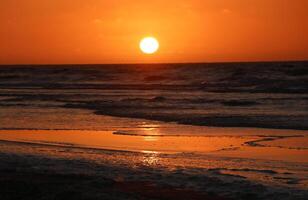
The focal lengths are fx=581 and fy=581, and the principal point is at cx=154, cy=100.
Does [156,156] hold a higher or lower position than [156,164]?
higher

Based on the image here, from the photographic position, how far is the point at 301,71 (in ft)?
233

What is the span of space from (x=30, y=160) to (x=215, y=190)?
452cm

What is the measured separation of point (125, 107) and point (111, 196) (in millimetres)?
19958

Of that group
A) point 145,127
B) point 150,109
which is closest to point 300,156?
point 145,127

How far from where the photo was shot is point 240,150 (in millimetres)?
13398

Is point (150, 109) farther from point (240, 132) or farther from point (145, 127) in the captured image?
point (240, 132)

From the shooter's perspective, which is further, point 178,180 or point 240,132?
point 240,132

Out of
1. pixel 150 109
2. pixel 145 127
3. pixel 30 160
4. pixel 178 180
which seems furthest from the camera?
pixel 150 109

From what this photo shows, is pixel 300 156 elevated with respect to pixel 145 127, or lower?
lower

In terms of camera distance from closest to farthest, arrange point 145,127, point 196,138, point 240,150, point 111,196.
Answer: point 111,196
point 240,150
point 196,138
point 145,127

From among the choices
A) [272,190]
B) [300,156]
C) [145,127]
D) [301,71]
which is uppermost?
[301,71]

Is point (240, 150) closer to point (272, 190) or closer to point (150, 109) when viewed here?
point (272, 190)

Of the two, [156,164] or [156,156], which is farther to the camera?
[156,156]

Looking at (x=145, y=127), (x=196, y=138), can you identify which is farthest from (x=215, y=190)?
(x=145, y=127)
